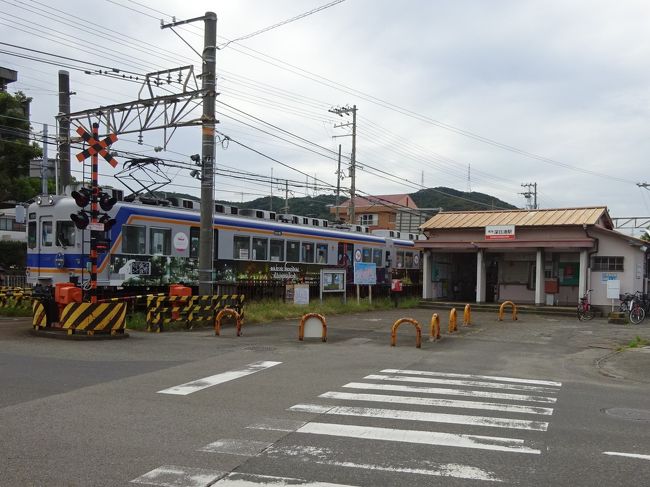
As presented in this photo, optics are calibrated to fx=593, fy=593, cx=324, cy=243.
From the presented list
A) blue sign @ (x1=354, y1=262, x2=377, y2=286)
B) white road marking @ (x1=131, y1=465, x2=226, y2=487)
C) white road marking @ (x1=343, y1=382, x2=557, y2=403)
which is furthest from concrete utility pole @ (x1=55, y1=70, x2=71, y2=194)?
white road marking @ (x1=131, y1=465, x2=226, y2=487)

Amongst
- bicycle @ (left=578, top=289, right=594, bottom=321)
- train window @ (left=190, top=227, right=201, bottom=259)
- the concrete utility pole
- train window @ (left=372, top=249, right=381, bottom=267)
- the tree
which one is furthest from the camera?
train window @ (left=372, top=249, right=381, bottom=267)

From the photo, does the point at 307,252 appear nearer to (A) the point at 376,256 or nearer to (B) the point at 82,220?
(A) the point at 376,256

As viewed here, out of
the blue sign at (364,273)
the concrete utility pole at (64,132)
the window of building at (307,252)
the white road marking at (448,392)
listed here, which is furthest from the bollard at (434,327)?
the concrete utility pole at (64,132)

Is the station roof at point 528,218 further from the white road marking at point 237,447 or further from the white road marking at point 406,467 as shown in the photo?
the white road marking at point 237,447

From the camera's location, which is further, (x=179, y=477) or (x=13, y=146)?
(x=13, y=146)

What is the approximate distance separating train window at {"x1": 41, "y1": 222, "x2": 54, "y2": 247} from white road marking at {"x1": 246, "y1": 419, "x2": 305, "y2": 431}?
512 inches

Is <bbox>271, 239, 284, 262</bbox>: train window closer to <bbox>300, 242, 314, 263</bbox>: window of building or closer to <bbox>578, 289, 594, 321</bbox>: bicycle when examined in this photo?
<bbox>300, 242, 314, 263</bbox>: window of building

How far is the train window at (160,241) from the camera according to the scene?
17969 millimetres

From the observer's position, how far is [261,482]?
4730 mm

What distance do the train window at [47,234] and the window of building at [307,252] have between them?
10.1m

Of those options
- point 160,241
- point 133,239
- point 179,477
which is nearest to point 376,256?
point 160,241

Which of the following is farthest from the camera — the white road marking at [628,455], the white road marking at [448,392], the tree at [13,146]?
the tree at [13,146]

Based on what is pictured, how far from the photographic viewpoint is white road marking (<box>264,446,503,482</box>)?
5.02 m

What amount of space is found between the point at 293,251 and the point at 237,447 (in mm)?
18463
